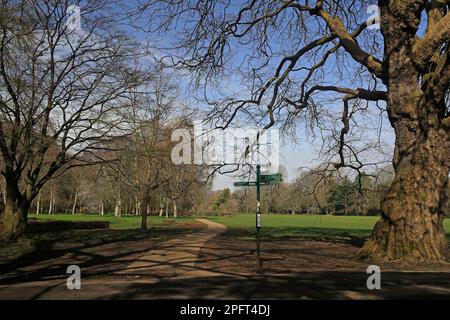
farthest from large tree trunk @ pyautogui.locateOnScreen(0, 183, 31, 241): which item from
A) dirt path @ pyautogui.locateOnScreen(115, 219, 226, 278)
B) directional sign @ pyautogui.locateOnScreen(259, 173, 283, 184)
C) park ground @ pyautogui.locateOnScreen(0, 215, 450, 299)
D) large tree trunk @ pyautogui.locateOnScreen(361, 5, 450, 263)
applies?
large tree trunk @ pyautogui.locateOnScreen(361, 5, 450, 263)

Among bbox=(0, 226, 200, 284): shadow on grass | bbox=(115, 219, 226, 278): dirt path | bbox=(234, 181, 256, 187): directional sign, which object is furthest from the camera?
bbox=(234, 181, 256, 187): directional sign

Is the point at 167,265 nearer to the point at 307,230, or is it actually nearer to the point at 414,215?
the point at 414,215

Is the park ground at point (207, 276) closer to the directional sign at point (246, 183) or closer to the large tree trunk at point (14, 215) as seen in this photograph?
the directional sign at point (246, 183)

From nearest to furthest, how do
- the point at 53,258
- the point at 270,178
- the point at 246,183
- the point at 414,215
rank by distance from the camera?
the point at 270,178 < the point at 246,183 < the point at 414,215 < the point at 53,258

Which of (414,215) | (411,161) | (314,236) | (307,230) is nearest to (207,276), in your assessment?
(414,215)

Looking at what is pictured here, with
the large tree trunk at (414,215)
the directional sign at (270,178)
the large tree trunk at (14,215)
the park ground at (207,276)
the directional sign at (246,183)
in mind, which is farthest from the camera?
the large tree trunk at (14,215)

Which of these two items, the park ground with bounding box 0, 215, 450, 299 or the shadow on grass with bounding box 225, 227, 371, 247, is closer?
the park ground with bounding box 0, 215, 450, 299

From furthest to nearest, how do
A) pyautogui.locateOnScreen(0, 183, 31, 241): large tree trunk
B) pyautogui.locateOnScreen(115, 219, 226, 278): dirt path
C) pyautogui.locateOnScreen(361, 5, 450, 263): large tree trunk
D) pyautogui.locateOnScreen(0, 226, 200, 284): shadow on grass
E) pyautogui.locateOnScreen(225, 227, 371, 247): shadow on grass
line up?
pyautogui.locateOnScreen(225, 227, 371, 247): shadow on grass < pyautogui.locateOnScreen(0, 183, 31, 241): large tree trunk < pyautogui.locateOnScreen(361, 5, 450, 263): large tree trunk < pyautogui.locateOnScreen(0, 226, 200, 284): shadow on grass < pyautogui.locateOnScreen(115, 219, 226, 278): dirt path

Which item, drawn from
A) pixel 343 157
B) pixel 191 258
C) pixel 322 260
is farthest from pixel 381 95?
pixel 191 258

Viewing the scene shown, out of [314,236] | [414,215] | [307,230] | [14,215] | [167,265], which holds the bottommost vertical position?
[307,230]

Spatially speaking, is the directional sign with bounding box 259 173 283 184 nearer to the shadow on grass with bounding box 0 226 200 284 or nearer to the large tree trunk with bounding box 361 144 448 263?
the large tree trunk with bounding box 361 144 448 263

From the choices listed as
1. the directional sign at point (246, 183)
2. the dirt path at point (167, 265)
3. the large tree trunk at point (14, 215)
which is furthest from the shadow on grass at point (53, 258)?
the directional sign at point (246, 183)

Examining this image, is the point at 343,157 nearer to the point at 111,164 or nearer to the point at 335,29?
the point at 335,29
